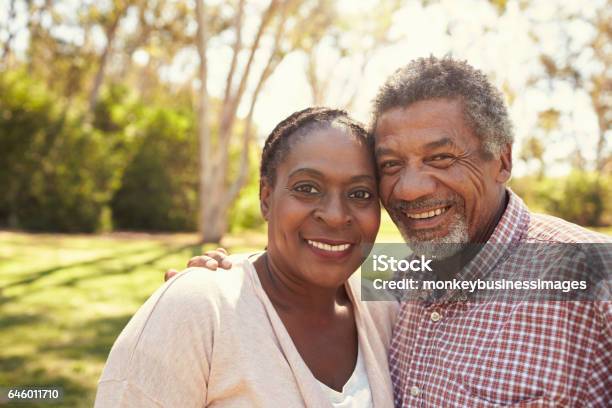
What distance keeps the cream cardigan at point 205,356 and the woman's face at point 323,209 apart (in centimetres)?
28

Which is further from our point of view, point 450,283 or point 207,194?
point 207,194

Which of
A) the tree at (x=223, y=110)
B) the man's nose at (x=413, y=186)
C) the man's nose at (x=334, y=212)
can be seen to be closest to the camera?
the man's nose at (x=334, y=212)

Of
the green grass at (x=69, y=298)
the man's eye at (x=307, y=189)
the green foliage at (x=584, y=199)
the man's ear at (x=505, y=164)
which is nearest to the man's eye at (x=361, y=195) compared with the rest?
the man's eye at (x=307, y=189)

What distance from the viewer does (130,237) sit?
1450 cm

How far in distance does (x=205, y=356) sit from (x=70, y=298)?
6.21m

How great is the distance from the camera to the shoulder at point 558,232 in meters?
2.25

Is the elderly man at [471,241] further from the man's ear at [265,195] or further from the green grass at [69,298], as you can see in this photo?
the green grass at [69,298]

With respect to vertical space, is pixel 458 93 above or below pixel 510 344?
above

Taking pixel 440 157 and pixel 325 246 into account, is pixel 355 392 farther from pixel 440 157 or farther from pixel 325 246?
pixel 440 157

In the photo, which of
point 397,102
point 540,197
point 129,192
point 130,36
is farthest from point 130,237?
point 540,197

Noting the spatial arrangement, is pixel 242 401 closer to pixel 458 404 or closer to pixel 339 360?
pixel 339 360

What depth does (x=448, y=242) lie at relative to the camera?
2.70 meters

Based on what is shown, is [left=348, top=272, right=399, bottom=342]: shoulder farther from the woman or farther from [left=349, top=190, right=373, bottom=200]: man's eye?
[left=349, top=190, right=373, bottom=200]: man's eye

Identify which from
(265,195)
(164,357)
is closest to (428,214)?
(265,195)
